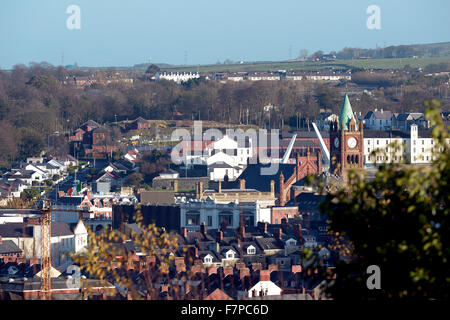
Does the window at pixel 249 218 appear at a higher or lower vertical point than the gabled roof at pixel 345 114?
lower

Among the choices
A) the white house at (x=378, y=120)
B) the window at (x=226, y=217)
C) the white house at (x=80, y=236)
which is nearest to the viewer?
the white house at (x=80, y=236)

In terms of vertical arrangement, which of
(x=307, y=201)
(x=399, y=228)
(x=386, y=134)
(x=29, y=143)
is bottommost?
(x=307, y=201)

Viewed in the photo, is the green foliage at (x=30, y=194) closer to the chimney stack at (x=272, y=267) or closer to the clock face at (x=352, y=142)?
the clock face at (x=352, y=142)

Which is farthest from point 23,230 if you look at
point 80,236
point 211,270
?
point 211,270

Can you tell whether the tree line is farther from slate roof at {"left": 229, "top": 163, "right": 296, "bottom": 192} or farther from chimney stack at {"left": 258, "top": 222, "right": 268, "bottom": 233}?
chimney stack at {"left": 258, "top": 222, "right": 268, "bottom": 233}

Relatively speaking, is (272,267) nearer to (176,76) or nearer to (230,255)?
(230,255)

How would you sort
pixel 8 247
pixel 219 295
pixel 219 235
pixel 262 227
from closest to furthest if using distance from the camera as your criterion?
pixel 219 295 < pixel 219 235 < pixel 8 247 < pixel 262 227

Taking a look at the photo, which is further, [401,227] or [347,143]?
[347,143]

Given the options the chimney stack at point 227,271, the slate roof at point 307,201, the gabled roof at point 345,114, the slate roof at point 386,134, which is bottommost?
the slate roof at point 307,201

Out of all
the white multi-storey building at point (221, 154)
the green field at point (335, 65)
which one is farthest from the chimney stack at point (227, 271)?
the green field at point (335, 65)

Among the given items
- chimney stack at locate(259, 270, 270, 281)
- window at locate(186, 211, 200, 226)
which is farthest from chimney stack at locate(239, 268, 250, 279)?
window at locate(186, 211, 200, 226)
